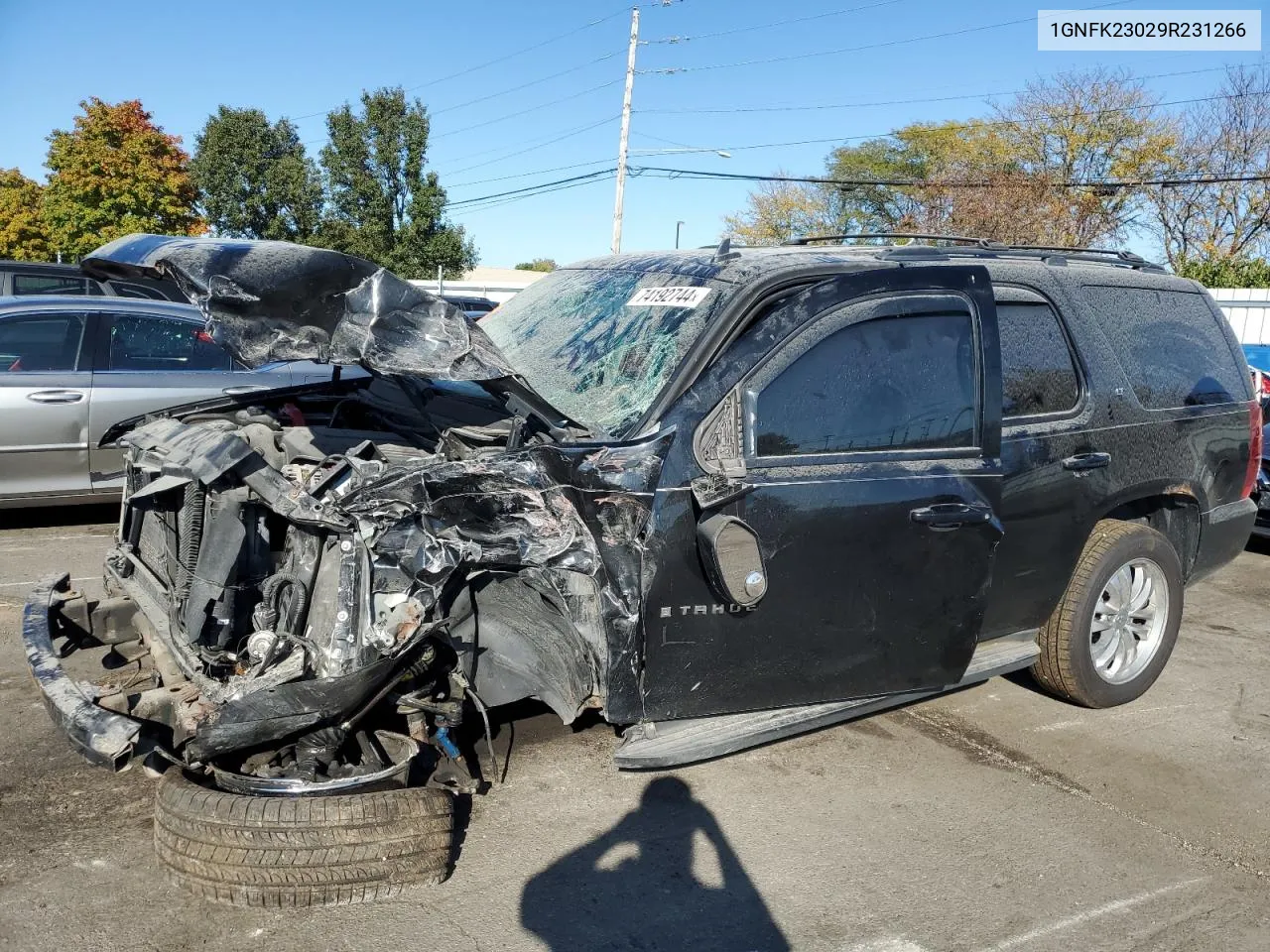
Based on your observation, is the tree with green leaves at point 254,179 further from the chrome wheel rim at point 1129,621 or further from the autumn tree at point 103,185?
the chrome wheel rim at point 1129,621

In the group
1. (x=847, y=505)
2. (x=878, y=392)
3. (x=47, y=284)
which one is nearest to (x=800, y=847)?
(x=847, y=505)

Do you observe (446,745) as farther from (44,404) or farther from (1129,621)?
(44,404)

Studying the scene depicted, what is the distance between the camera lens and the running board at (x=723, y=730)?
3273 mm

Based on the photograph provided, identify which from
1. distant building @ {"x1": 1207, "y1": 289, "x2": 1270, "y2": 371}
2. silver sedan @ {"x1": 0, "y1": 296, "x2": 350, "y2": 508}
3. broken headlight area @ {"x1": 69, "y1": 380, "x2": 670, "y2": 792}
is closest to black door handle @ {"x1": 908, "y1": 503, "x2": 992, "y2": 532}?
broken headlight area @ {"x1": 69, "y1": 380, "x2": 670, "y2": 792}

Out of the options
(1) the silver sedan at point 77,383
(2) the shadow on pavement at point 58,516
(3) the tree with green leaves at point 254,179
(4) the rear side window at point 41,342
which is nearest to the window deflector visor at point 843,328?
(1) the silver sedan at point 77,383

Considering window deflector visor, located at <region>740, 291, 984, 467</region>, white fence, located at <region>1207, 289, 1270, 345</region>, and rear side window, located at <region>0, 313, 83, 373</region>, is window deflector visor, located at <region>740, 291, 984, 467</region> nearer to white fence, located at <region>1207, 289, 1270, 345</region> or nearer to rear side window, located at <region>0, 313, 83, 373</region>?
rear side window, located at <region>0, 313, 83, 373</region>

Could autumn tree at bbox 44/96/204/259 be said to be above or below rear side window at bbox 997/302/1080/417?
above

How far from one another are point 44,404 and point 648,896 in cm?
560

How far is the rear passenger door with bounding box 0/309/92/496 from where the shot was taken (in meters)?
6.65

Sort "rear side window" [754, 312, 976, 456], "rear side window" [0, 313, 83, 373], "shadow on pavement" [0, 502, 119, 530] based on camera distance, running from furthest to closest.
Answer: "shadow on pavement" [0, 502, 119, 530] < "rear side window" [0, 313, 83, 373] < "rear side window" [754, 312, 976, 456]

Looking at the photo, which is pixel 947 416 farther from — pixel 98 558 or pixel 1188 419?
pixel 98 558

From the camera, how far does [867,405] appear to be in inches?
141

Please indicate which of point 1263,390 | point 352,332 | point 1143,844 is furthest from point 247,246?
point 1263,390

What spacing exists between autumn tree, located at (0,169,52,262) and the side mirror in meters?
40.8
